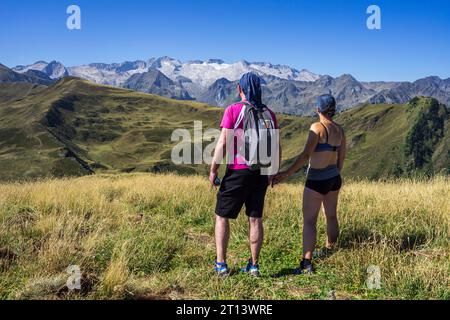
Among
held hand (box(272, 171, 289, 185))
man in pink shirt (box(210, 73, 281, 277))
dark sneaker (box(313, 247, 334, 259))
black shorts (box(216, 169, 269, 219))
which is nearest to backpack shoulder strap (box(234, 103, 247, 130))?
man in pink shirt (box(210, 73, 281, 277))

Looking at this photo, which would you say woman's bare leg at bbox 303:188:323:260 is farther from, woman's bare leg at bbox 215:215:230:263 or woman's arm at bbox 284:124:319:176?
woman's bare leg at bbox 215:215:230:263

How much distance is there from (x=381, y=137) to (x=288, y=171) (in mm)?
185023

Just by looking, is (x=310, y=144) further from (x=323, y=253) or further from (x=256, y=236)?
(x=323, y=253)

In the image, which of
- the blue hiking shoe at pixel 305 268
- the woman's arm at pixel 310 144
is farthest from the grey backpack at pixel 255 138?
the blue hiking shoe at pixel 305 268

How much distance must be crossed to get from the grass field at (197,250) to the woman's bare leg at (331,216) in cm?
20

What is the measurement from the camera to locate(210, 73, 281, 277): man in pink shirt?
17.6ft

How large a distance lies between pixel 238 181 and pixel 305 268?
5.31 ft

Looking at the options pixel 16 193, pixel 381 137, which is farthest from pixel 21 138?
pixel 16 193

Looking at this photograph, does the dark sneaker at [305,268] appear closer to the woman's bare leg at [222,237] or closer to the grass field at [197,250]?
the grass field at [197,250]

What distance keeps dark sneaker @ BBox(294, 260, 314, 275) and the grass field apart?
0.42 ft

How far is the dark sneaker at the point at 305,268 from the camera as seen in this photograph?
5648 millimetres

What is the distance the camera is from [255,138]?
5.40m

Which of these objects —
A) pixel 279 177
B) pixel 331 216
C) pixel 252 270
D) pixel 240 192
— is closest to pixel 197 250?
pixel 252 270

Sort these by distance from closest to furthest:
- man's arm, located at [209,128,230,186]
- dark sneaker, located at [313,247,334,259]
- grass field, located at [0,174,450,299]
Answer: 1. grass field, located at [0,174,450,299]
2. man's arm, located at [209,128,230,186]
3. dark sneaker, located at [313,247,334,259]
